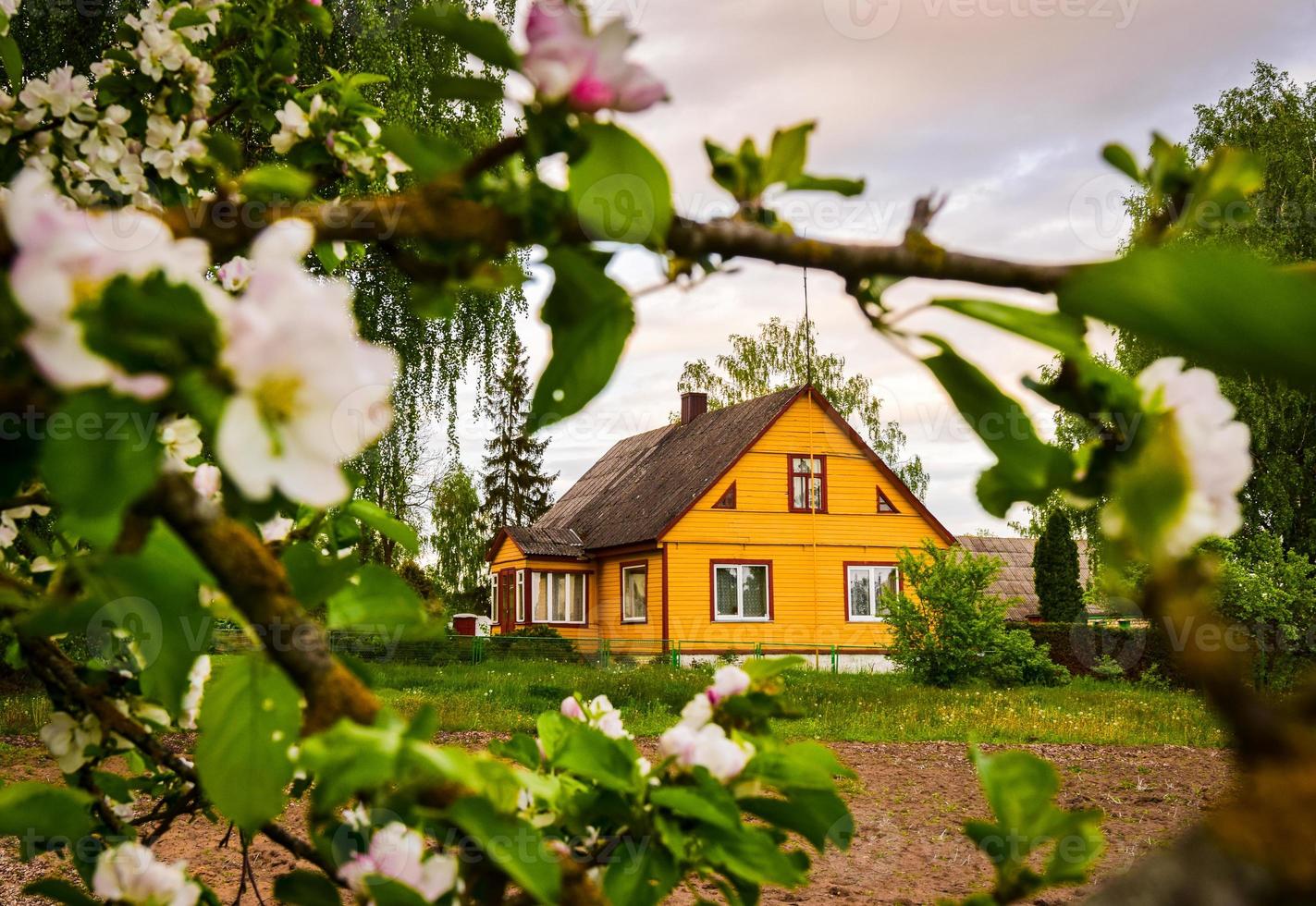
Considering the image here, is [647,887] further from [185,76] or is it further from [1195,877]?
[185,76]

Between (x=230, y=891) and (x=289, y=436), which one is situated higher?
(x=289, y=436)

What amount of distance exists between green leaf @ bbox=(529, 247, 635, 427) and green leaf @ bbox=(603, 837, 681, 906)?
0.48 meters

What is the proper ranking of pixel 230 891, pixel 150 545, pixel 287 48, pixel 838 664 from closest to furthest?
pixel 150 545
pixel 287 48
pixel 230 891
pixel 838 664

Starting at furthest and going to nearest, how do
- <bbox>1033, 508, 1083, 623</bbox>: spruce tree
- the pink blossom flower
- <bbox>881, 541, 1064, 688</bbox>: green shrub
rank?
<bbox>1033, 508, 1083, 623</bbox>: spruce tree, <bbox>881, 541, 1064, 688</bbox>: green shrub, the pink blossom flower

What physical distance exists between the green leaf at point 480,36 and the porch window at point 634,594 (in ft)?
65.5

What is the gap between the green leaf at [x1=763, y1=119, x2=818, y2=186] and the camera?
2.52 feet

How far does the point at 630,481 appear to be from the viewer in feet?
79.9

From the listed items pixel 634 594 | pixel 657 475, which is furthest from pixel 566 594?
pixel 657 475

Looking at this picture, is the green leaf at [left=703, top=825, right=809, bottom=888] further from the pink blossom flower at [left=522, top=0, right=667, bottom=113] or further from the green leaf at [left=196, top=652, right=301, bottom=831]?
the pink blossom flower at [left=522, top=0, right=667, bottom=113]

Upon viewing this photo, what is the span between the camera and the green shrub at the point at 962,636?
49.2ft

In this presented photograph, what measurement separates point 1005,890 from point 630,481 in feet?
77.3

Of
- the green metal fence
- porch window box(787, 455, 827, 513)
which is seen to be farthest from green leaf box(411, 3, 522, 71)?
porch window box(787, 455, 827, 513)

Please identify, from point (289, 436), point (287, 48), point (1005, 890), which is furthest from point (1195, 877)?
point (287, 48)

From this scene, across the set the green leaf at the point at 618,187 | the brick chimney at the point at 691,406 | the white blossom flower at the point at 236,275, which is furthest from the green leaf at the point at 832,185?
the brick chimney at the point at 691,406
